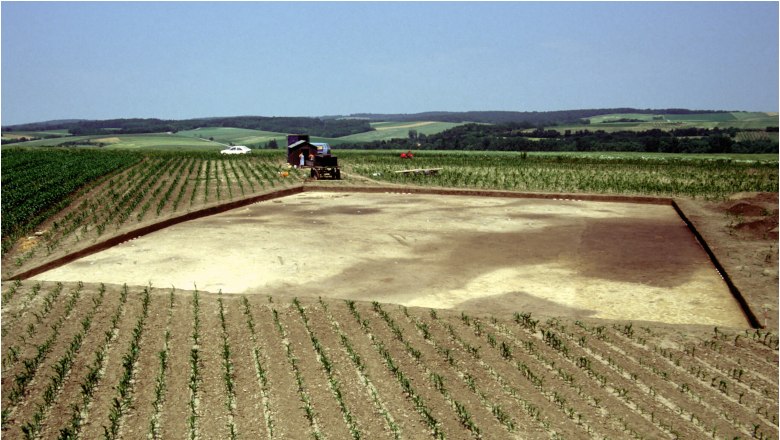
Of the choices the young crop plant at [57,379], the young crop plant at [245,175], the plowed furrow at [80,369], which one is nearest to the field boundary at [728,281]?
the plowed furrow at [80,369]

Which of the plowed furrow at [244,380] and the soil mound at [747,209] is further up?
the soil mound at [747,209]

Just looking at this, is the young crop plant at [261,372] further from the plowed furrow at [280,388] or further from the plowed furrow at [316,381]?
the plowed furrow at [316,381]

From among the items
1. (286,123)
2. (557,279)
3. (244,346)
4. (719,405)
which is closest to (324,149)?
(557,279)

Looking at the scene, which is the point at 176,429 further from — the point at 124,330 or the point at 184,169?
the point at 184,169

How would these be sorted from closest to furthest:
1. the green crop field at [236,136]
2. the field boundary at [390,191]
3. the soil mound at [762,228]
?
1. the field boundary at [390,191]
2. the soil mound at [762,228]
3. the green crop field at [236,136]

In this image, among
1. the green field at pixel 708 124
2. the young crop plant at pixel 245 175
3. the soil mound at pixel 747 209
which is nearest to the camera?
the soil mound at pixel 747 209

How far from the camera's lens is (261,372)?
740 cm

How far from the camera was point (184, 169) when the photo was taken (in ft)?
123

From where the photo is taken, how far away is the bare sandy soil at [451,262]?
1053cm

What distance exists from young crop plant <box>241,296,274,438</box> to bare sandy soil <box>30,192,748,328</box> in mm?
1616

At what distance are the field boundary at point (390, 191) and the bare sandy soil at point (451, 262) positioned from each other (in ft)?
0.76

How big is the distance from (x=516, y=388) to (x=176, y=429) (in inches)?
155

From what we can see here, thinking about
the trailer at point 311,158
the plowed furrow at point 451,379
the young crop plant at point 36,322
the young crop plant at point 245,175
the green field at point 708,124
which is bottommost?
the plowed furrow at point 451,379

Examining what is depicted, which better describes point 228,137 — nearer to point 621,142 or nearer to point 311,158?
point 621,142
